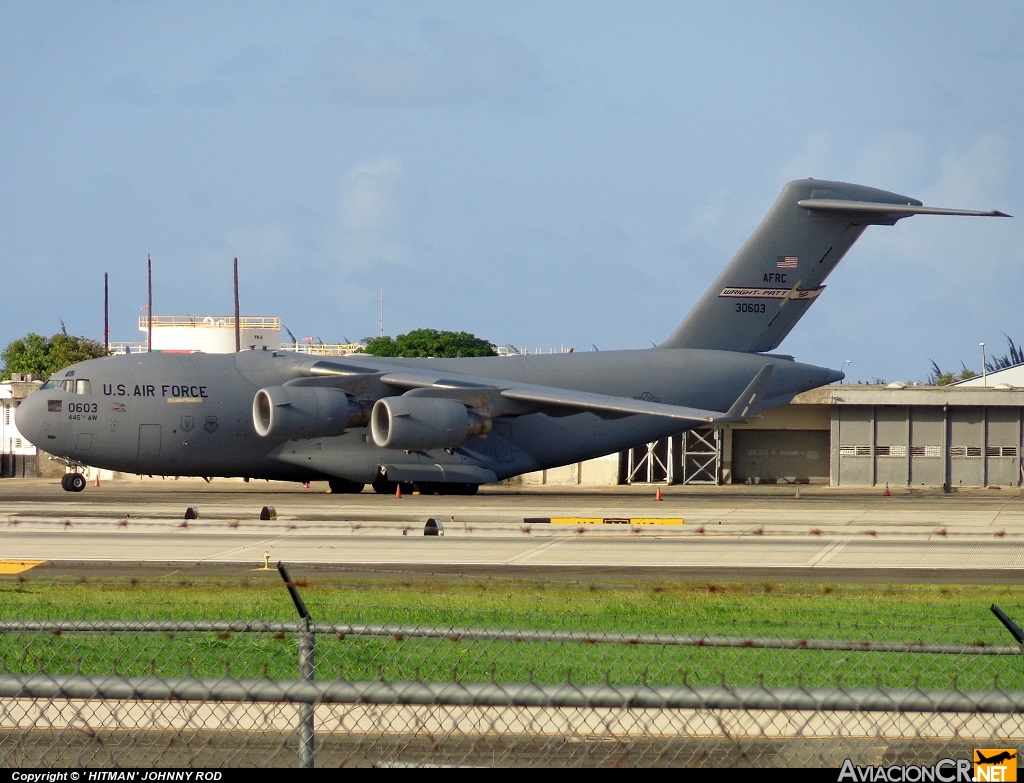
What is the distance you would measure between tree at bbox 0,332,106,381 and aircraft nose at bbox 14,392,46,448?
202 feet

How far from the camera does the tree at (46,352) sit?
296 feet

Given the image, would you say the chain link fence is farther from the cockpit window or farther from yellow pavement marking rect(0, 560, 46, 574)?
the cockpit window

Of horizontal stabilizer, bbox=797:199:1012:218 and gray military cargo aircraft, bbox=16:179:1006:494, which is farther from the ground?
horizontal stabilizer, bbox=797:199:1012:218

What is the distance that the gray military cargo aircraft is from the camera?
29.8m

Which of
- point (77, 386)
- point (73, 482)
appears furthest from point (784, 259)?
point (73, 482)

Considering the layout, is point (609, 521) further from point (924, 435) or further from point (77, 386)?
point (924, 435)

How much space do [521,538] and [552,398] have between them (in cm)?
1018

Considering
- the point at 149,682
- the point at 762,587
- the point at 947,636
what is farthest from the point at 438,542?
the point at 149,682

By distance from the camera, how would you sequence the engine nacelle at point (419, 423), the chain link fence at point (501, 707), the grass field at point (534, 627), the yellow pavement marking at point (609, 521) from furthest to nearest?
the engine nacelle at point (419, 423)
the yellow pavement marking at point (609, 521)
the grass field at point (534, 627)
the chain link fence at point (501, 707)

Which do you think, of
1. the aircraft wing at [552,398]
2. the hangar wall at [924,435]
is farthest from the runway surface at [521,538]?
the hangar wall at [924,435]

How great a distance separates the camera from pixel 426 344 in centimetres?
9969

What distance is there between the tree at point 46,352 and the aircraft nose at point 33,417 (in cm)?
6162

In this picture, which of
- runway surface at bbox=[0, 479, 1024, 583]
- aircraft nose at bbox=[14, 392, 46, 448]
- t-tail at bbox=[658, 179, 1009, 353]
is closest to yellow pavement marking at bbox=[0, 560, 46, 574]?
runway surface at bbox=[0, 479, 1024, 583]

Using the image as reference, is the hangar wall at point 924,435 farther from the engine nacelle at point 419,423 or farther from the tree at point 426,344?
the tree at point 426,344
